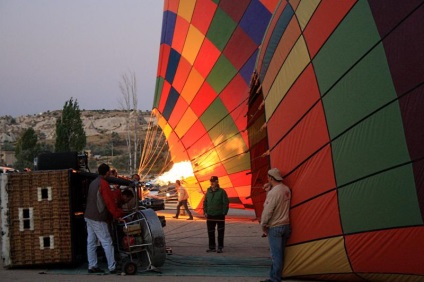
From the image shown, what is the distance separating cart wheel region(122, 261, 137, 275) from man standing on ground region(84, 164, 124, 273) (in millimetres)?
188

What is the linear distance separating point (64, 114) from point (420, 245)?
3500 cm

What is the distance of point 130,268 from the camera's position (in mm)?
5785

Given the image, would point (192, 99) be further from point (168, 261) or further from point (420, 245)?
point (420, 245)

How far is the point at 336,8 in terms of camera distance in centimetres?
527

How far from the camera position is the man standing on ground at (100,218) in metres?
5.86

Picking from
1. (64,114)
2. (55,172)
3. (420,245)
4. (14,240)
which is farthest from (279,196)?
(64,114)

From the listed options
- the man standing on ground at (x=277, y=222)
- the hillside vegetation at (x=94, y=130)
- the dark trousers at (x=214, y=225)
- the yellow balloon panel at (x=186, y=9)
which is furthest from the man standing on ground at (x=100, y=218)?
the hillside vegetation at (x=94, y=130)

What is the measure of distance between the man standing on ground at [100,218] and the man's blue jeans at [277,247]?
1686 millimetres

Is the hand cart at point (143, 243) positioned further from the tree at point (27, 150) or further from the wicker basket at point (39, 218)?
the tree at point (27, 150)

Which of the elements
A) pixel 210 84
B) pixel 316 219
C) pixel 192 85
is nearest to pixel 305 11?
pixel 316 219

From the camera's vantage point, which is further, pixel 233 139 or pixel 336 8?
pixel 233 139

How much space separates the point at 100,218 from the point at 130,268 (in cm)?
60

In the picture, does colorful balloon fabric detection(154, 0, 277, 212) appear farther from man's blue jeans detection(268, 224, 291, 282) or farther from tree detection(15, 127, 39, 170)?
tree detection(15, 127, 39, 170)

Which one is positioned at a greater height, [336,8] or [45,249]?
[336,8]
